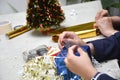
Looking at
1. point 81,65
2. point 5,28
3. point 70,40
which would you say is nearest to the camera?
point 81,65

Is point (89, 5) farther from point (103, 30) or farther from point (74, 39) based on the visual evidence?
point (74, 39)

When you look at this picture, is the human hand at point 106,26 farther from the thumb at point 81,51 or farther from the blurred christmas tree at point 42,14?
the thumb at point 81,51

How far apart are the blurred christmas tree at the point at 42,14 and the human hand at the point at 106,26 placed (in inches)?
8.7

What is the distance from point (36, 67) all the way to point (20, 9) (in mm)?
1516

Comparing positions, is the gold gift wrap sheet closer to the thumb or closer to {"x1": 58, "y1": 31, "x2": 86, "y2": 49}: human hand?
{"x1": 58, "y1": 31, "x2": 86, "y2": 49}: human hand

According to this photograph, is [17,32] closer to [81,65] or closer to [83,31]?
[83,31]

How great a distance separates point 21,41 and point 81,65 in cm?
48

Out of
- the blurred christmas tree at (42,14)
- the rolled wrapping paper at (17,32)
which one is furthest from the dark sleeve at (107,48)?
the rolled wrapping paper at (17,32)

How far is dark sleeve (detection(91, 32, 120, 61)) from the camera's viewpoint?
3.04 feet

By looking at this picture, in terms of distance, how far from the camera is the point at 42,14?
1.13m

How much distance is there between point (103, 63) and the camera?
91 centimetres

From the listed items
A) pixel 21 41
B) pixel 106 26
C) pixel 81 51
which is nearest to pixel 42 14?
pixel 21 41

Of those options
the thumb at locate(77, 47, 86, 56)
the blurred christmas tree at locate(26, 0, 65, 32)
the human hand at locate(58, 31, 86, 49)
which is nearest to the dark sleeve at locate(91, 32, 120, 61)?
the human hand at locate(58, 31, 86, 49)

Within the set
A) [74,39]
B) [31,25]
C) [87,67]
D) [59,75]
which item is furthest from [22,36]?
[87,67]
